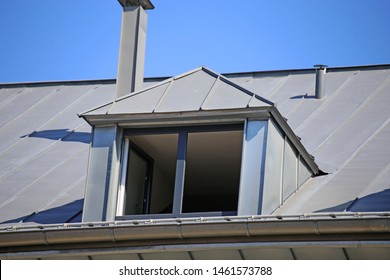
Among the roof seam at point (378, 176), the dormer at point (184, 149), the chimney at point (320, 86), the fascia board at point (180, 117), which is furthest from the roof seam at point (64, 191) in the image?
the chimney at point (320, 86)

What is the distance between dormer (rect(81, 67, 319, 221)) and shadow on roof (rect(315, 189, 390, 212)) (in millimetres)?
1175

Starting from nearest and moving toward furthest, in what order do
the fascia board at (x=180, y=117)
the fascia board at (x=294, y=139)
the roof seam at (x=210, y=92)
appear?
the fascia board at (x=180, y=117)
the fascia board at (x=294, y=139)
the roof seam at (x=210, y=92)

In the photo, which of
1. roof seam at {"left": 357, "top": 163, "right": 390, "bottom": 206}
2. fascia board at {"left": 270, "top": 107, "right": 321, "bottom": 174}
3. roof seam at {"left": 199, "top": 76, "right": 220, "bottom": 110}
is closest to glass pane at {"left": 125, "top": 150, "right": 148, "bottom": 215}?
roof seam at {"left": 199, "top": 76, "right": 220, "bottom": 110}

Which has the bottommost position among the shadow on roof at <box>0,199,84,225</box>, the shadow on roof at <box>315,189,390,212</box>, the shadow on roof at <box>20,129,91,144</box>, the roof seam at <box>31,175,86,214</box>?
the shadow on roof at <box>315,189,390,212</box>

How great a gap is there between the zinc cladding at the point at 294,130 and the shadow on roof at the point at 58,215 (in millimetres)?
18

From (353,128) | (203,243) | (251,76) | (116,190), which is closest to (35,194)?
(116,190)

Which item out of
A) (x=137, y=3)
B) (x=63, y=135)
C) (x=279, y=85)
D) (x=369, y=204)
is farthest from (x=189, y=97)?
(x=279, y=85)

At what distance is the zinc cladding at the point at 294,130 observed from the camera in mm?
17938

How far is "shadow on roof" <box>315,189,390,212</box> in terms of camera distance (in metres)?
16.3

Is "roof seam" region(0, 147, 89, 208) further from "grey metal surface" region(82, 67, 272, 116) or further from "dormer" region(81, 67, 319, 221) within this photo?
"grey metal surface" region(82, 67, 272, 116)

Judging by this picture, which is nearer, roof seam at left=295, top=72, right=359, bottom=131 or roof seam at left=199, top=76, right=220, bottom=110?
roof seam at left=199, top=76, right=220, bottom=110

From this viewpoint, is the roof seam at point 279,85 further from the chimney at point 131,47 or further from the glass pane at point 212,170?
the glass pane at point 212,170

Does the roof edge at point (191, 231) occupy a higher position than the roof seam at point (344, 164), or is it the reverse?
the roof seam at point (344, 164)

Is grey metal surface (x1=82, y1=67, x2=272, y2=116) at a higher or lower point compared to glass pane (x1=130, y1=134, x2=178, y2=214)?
higher
